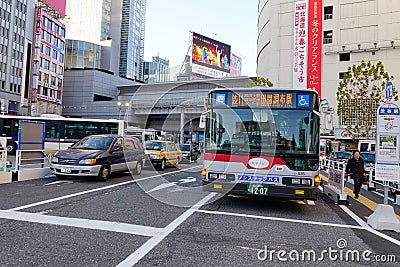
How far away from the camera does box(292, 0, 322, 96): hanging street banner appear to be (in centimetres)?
4100

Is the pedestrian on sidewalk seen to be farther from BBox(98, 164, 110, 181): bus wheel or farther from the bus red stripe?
BBox(98, 164, 110, 181): bus wheel

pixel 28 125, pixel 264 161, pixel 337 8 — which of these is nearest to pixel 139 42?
pixel 337 8

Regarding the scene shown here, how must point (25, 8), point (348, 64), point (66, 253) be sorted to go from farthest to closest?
point (25, 8) < point (348, 64) < point (66, 253)

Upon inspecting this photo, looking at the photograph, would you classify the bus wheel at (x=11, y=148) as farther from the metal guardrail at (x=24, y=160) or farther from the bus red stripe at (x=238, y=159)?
the bus red stripe at (x=238, y=159)

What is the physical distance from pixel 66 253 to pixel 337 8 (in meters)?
47.1

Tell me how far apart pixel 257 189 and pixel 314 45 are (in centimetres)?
3879

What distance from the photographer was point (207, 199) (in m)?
9.17

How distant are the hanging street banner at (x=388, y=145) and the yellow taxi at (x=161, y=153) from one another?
1184 cm

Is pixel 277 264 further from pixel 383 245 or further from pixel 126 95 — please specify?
pixel 126 95

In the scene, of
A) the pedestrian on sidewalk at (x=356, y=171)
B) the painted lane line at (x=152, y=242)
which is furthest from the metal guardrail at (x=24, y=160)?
the pedestrian on sidewalk at (x=356, y=171)

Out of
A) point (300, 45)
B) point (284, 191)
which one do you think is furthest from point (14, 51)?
point (284, 191)

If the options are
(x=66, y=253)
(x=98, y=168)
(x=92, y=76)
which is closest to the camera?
(x=66, y=253)
